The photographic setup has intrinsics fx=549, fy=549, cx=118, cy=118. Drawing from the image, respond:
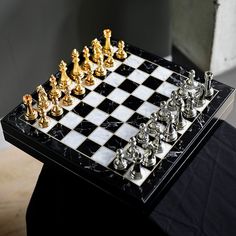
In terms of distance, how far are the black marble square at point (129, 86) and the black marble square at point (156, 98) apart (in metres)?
0.08

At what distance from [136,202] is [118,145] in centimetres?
23

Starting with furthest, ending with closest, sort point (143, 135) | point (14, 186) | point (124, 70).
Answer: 1. point (14, 186)
2. point (124, 70)
3. point (143, 135)

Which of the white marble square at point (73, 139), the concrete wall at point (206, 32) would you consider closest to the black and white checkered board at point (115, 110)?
the white marble square at point (73, 139)

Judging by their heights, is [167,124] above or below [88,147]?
above

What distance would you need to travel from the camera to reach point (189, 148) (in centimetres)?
185

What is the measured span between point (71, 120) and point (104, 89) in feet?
0.67

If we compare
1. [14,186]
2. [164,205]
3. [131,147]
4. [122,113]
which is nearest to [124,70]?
[122,113]

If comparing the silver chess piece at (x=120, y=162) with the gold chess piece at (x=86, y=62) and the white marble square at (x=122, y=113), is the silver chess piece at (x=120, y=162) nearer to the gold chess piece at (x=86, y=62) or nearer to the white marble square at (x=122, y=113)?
the white marble square at (x=122, y=113)

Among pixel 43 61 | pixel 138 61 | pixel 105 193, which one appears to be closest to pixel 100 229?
pixel 105 193

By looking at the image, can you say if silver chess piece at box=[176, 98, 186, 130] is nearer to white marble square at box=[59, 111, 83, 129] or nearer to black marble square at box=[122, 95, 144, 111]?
black marble square at box=[122, 95, 144, 111]

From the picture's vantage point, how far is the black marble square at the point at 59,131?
74.0 inches

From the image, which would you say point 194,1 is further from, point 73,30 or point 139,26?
point 73,30

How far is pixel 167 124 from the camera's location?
72.5 inches

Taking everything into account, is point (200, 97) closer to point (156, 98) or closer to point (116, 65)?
point (156, 98)
